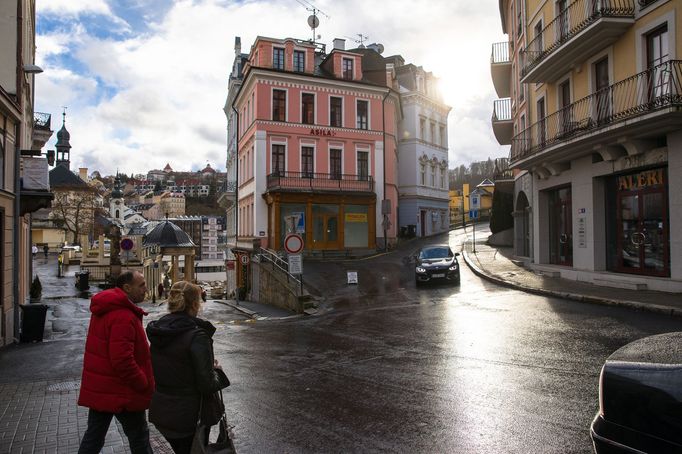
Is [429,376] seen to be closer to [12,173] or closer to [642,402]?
[642,402]

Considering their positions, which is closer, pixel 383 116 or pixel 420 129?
pixel 383 116

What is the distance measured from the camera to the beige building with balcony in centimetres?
1369

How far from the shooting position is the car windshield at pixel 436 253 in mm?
20400

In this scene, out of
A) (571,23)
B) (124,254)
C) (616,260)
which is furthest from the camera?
(124,254)

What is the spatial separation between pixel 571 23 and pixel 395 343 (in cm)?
1443

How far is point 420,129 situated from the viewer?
4425 cm

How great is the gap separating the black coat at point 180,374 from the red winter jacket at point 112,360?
0.69ft

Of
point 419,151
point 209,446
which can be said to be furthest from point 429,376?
point 419,151

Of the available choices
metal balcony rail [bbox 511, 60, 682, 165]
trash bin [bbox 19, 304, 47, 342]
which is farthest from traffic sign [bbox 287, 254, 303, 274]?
metal balcony rail [bbox 511, 60, 682, 165]

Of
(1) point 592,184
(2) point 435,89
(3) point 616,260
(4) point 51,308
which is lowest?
(4) point 51,308

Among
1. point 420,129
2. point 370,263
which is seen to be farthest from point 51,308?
point 420,129

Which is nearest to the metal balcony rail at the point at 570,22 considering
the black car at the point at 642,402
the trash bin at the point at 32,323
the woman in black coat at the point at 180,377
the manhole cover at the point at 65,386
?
the black car at the point at 642,402

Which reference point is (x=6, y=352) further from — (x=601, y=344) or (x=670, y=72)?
(x=670, y=72)

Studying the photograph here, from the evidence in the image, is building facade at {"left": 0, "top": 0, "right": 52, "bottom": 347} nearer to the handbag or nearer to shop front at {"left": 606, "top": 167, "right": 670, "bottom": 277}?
the handbag
